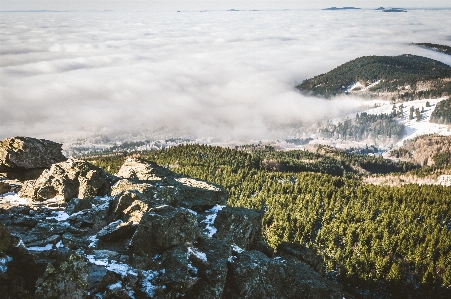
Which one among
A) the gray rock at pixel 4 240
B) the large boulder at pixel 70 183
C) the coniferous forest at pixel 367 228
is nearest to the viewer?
the gray rock at pixel 4 240

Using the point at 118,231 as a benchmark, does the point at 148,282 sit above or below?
below

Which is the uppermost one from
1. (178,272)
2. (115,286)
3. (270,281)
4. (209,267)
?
(115,286)

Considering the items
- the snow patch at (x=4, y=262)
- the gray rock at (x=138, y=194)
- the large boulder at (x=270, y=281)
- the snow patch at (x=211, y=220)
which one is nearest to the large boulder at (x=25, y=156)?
the gray rock at (x=138, y=194)

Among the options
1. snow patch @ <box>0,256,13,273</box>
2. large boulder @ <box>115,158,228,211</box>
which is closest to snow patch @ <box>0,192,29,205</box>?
large boulder @ <box>115,158,228,211</box>

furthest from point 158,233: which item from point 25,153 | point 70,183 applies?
point 25,153

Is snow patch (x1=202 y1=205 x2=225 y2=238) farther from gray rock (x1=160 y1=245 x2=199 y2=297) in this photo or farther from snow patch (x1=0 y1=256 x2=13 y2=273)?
snow patch (x1=0 y1=256 x2=13 y2=273)

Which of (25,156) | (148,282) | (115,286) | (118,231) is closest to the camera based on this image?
(115,286)

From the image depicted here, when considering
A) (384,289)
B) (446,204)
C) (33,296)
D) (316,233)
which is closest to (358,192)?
(446,204)

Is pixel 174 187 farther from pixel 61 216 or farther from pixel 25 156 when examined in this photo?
pixel 25 156

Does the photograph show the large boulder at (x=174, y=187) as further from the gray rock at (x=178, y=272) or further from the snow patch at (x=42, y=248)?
the snow patch at (x=42, y=248)
